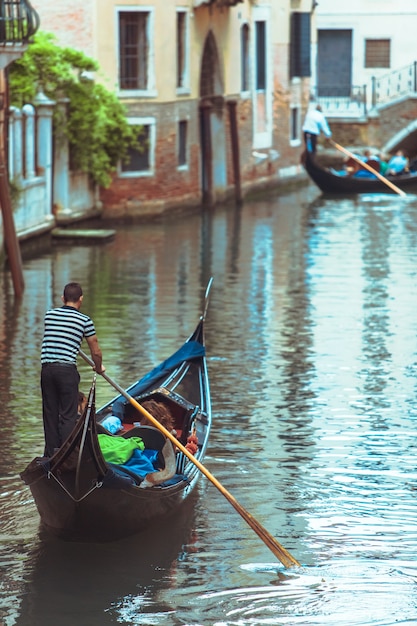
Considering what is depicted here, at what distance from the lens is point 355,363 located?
11.0 m

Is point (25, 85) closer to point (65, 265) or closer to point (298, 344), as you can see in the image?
point (65, 265)

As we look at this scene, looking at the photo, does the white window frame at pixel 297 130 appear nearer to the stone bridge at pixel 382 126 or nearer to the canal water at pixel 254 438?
Answer: the stone bridge at pixel 382 126

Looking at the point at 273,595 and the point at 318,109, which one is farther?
the point at 318,109

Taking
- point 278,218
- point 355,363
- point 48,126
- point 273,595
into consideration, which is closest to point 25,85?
point 48,126

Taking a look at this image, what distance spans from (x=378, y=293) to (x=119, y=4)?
8047 millimetres

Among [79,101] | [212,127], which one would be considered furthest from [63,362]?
[212,127]

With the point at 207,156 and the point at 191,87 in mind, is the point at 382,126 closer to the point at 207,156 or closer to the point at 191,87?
the point at 207,156

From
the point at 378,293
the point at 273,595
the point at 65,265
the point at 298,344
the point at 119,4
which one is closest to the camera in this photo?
the point at 273,595

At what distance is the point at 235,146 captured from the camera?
966 inches

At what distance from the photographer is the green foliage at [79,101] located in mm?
18703

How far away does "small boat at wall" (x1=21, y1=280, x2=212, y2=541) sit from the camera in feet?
21.0

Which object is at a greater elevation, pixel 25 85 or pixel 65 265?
pixel 25 85

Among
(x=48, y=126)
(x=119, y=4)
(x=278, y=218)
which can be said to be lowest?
(x=278, y=218)

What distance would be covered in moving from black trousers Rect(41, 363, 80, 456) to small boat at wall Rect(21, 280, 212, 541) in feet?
0.50
